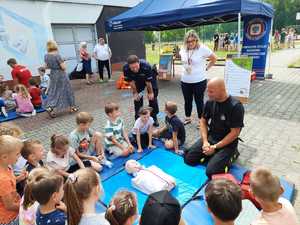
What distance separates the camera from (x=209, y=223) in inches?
96.4

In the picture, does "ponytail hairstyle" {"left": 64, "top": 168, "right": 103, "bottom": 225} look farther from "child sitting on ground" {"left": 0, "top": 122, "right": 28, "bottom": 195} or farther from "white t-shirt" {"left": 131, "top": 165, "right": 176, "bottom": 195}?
"white t-shirt" {"left": 131, "top": 165, "right": 176, "bottom": 195}

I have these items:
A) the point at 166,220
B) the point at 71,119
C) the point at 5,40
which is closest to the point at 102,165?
the point at 166,220

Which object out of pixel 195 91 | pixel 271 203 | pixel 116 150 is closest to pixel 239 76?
pixel 195 91

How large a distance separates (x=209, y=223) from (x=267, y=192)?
0.93 meters

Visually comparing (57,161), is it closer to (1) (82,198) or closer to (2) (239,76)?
(1) (82,198)

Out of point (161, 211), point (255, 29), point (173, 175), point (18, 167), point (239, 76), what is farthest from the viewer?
point (255, 29)

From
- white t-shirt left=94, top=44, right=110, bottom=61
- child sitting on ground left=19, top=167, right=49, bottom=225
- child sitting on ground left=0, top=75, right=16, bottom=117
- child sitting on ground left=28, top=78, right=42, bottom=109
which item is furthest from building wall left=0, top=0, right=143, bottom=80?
child sitting on ground left=19, top=167, right=49, bottom=225

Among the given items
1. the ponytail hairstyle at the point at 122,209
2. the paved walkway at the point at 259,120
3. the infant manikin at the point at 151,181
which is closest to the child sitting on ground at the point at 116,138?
the infant manikin at the point at 151,181

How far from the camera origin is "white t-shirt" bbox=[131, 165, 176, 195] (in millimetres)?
2924

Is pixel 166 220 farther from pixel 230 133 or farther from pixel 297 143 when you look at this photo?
pixel 297 143

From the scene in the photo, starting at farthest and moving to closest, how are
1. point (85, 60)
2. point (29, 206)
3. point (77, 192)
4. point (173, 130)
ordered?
point (85, 60), point (173, 130), point (29, 206), point (77, 192)

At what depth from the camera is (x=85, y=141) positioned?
3.57 meters

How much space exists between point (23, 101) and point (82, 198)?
5773mm

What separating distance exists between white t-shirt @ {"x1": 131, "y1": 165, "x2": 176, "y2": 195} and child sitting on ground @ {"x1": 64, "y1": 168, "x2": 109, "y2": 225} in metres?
1.26
